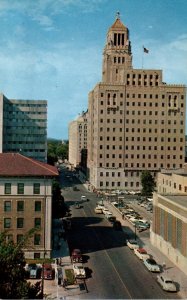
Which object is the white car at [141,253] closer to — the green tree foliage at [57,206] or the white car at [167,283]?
the white car at [167,283]

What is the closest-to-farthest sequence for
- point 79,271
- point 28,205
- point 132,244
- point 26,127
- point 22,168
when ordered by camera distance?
point 79,271
point 28,205
point 22,168
point 132,244
point 26,127

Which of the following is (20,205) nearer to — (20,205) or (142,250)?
(20,205)

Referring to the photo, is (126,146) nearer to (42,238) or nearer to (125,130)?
(125,130)

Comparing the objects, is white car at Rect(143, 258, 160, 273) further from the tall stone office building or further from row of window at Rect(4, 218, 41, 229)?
the tall stone office building

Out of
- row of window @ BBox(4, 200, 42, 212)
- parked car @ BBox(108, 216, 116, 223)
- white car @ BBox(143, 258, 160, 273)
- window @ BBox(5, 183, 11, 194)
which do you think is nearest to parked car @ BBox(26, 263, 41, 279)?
row of window @ BBox(4, 200, 42, 212)

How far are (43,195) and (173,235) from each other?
65.1ft

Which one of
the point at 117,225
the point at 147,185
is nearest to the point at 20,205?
the point at 117,225

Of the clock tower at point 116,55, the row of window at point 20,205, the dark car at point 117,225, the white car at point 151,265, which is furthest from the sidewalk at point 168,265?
the clock tower at point 116,55

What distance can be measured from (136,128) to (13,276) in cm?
11887

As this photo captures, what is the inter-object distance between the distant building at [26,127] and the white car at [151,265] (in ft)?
328

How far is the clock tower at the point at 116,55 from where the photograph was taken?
156125 millimetres

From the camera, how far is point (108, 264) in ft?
191

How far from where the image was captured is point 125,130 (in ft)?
472

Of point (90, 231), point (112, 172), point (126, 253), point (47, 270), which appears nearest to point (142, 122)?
point (112, 172)
